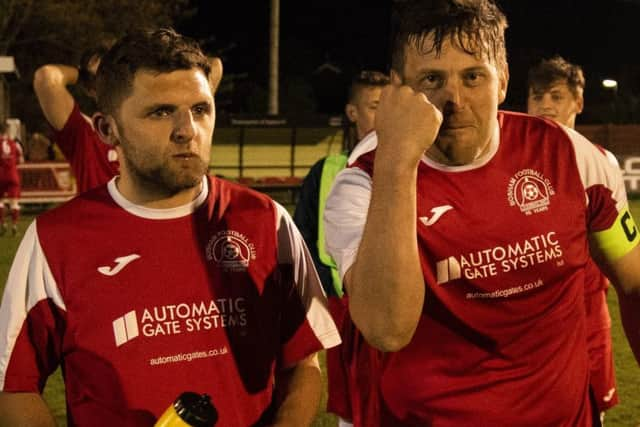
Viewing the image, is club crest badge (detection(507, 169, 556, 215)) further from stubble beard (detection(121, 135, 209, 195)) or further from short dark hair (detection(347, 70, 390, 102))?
short dark hair (detection(347, 70, 390, 102))

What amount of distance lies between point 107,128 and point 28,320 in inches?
24.0

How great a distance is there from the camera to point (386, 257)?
95.4 inches

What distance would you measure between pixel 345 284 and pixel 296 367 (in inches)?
19.9

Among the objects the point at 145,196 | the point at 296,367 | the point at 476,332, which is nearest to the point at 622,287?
the point at 476,332

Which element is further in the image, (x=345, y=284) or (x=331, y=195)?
(x=331, y=195)

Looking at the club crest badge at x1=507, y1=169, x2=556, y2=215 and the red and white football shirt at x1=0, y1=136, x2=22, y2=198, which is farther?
the red and white football shirt at x1=0, y1=136, x2=22, y2=198

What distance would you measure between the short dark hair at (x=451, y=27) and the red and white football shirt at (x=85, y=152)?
409 centimetres

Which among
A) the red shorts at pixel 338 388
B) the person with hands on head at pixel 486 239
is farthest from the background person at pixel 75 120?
the person with hands on head at pixel 486 239

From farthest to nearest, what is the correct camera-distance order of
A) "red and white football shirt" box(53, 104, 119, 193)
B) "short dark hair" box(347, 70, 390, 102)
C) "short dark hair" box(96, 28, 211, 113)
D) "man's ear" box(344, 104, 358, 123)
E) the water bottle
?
"man's ear" box(344, 104, 358, 123) < "short dark hair" box(347, 70, 390, 102) < "red and white football shirt" box(53, 104, 119, 193) < "short dark hair" box(96, 28, 211, 113) < the water bottle

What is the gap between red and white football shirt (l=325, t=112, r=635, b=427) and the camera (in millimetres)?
2803

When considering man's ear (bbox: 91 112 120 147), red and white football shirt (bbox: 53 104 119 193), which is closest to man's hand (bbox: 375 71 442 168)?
man's ear (bbox: 91 112 120 147)

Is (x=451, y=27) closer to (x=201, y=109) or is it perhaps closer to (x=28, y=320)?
(x=201, y=109)

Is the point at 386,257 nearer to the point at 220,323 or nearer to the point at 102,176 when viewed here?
the point at 220,323

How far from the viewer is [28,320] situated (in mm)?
2773
